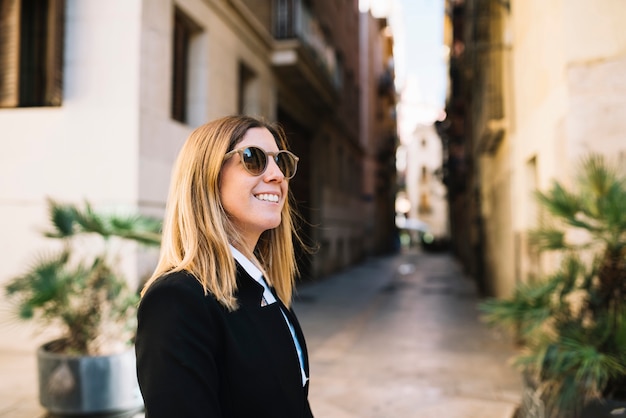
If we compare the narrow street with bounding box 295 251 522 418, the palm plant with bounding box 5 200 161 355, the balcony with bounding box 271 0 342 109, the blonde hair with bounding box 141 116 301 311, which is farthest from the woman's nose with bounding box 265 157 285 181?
the balcony with bounding box 271 0 342 109

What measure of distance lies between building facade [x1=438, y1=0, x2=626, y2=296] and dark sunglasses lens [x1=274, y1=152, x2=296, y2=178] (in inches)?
136

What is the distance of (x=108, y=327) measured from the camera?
470 centimetres

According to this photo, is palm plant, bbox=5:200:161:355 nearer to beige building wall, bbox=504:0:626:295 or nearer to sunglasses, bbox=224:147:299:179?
sunglasses, bbox=224:147:299:179

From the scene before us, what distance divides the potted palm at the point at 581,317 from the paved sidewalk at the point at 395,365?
110cm

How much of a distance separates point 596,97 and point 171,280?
194 inches

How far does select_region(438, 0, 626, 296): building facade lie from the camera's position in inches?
193

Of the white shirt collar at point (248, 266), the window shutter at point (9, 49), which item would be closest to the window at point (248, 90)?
the window shutter at point (9, 49)

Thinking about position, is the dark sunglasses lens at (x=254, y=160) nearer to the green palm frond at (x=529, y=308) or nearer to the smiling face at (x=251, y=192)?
the smiling face at (x=251, y=192)

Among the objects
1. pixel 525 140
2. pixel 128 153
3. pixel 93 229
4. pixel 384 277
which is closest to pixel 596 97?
A: pixel 525 140

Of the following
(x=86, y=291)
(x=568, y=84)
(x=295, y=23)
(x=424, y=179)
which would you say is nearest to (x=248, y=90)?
(x=295, y=23)

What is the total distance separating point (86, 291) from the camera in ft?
14.4

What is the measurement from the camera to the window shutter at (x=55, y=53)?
661cm

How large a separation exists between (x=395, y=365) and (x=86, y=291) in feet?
12.5

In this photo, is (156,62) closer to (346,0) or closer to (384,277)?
(384,277)
